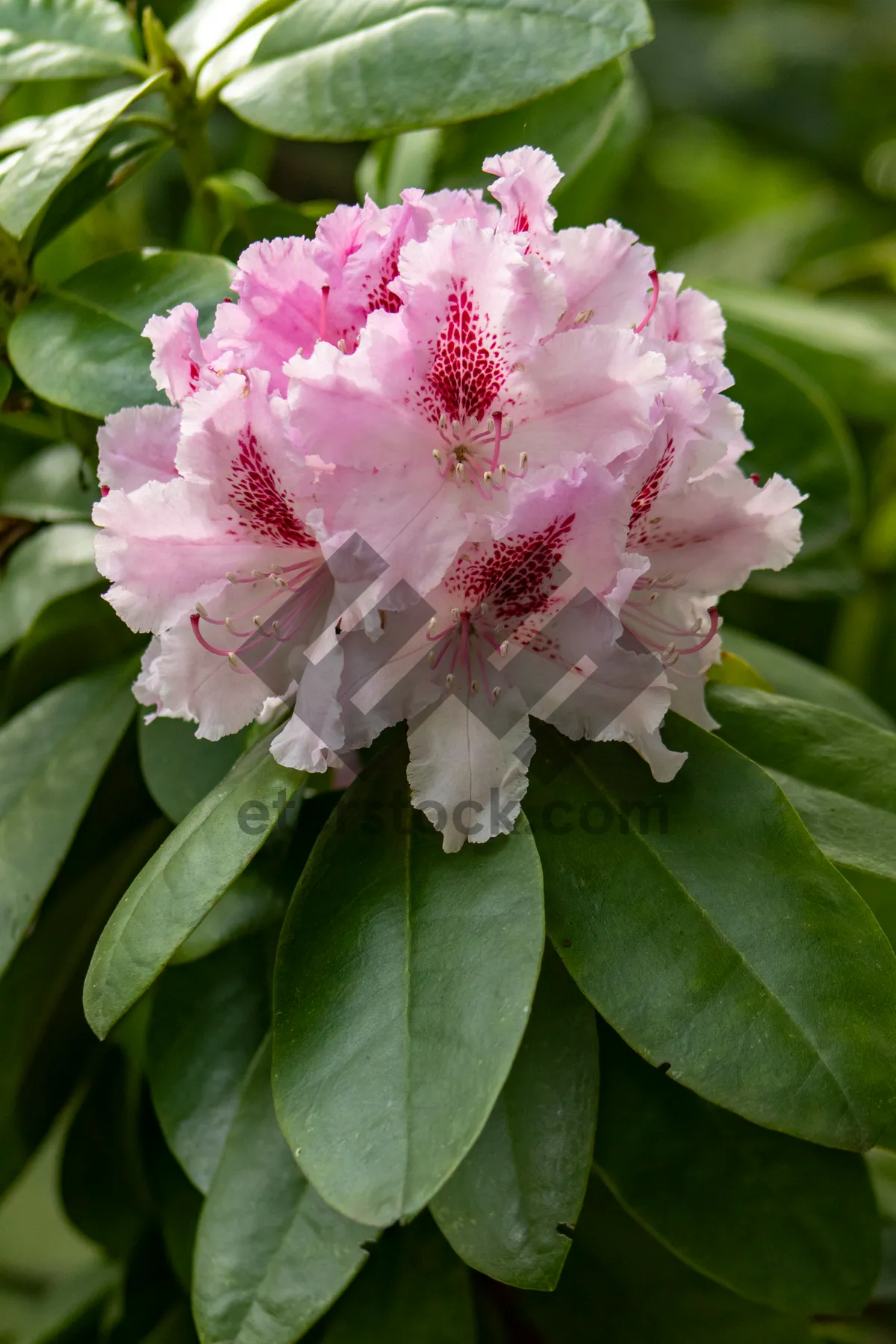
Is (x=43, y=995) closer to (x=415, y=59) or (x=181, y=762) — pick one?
(x=181, y=762)

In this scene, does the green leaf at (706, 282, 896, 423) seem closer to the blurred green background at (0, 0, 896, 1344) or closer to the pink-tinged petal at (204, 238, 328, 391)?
the blurred green background at (0, 0, 896, 1344)

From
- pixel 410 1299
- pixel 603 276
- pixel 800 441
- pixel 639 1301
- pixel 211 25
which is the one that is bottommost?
pixel 639 1301

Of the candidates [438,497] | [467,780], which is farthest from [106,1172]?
[438,497]

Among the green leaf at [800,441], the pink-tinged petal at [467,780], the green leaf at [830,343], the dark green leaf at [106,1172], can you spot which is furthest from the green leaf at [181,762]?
the green leaf at [830,343]

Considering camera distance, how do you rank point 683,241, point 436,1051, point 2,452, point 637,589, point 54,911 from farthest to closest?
point 683,241 < point 2,452 < point 54,911 < point 637,589 < point 436,1051

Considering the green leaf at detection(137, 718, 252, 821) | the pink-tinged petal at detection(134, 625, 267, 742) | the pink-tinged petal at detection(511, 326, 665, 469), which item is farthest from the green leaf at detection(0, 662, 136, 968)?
the pink-tinged petal at detection(511, 326, 665, 469)

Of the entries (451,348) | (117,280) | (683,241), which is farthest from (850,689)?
(683,241)

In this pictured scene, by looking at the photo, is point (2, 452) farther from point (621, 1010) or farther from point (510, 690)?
point (621, 1010)
